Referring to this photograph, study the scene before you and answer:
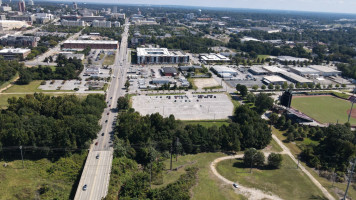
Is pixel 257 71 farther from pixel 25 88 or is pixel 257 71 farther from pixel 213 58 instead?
pixel 25 88

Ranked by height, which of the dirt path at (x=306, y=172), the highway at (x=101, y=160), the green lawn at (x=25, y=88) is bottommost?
the dirt path at (x=306, y=172)

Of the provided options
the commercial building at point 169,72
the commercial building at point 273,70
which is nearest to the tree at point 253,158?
the commercial building at point 169,72

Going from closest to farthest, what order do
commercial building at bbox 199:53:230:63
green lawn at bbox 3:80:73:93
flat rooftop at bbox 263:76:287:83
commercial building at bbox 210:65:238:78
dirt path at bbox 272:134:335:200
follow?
1. dirt path at bbox 272:134:335:200
2. green lawn at bbox 3:80:73:93
3. flat rooftop at bbox 263:76:287:83
4. commercial building at bbox 210:65:238:78
5. commercial building at bbox 199:53:230:63

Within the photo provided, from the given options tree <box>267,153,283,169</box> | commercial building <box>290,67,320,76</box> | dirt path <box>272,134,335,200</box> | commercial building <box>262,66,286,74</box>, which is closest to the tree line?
tree <box>267,153,283,169</box>

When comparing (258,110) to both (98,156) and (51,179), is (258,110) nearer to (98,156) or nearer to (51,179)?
(98,156)

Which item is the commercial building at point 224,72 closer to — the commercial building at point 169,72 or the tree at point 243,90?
the commercial building at point 169,72

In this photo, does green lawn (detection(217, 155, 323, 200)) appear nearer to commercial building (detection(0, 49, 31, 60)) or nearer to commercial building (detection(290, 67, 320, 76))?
commercial building (detection(290, 67, 320, 76))

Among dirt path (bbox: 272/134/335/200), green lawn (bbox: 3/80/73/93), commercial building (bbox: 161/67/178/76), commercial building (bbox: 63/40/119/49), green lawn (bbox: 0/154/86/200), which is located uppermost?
commercial building (bbox: 63/40/119/49)
